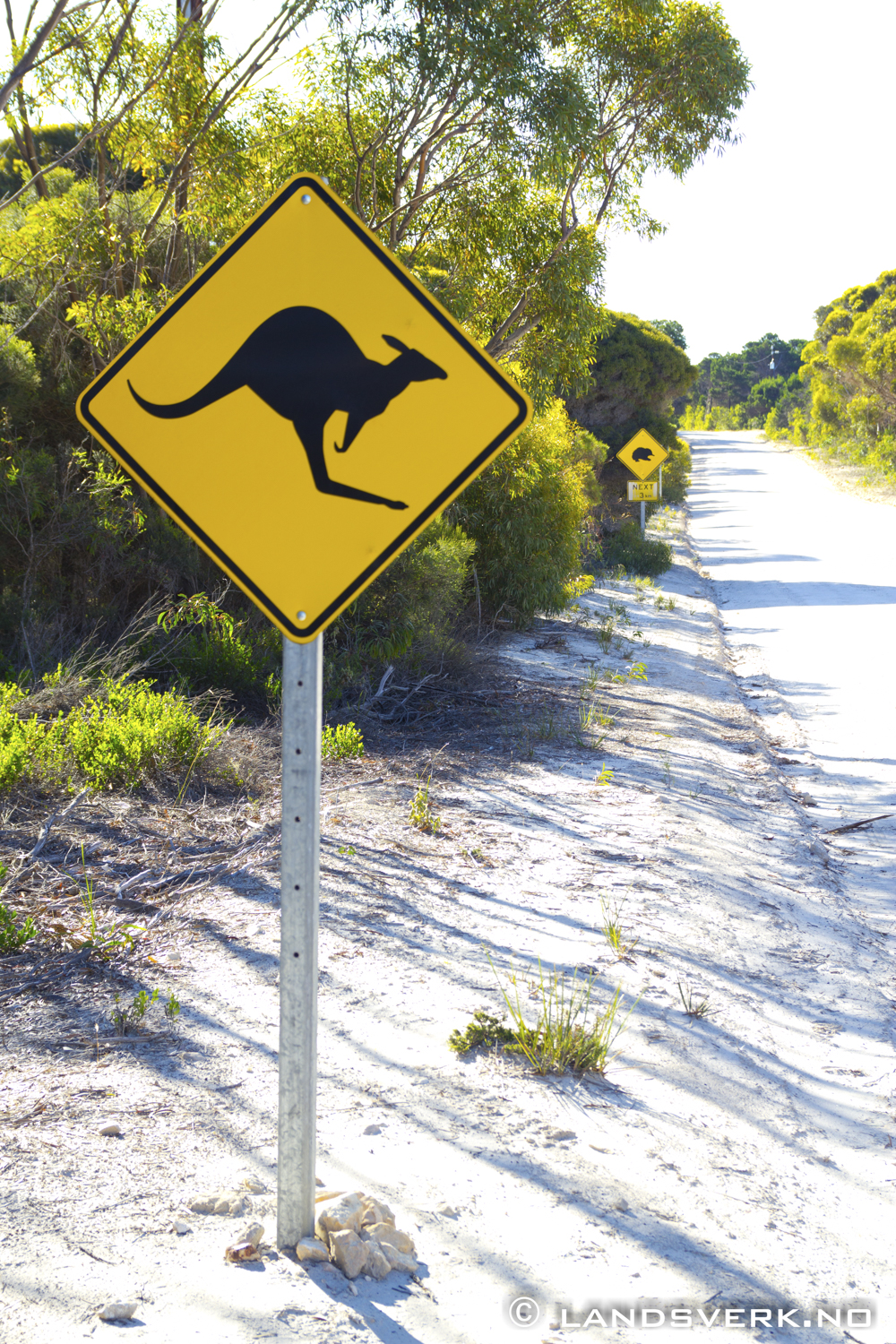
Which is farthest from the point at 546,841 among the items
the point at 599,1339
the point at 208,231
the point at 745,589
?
the point at 745,589

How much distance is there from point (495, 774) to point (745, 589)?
14.4 meters

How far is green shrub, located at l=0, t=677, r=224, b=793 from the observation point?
19.4ft

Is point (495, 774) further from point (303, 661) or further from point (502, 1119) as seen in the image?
point (303, 661)

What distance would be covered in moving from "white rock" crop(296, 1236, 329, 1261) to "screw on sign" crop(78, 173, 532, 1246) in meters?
0.69

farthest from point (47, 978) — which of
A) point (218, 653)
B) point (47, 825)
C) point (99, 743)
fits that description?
point (218, 653)

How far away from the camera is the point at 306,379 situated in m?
2.20

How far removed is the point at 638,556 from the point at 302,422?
Result: 66.4ft

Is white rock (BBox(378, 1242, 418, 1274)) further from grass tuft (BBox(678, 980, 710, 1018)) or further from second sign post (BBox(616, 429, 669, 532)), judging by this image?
second sign post (BBox(616, 429, 669, 532))

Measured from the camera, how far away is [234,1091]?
329cm

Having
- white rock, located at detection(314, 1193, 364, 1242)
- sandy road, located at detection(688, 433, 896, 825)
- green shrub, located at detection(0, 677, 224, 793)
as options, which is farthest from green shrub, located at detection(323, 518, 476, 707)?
white rock, located at detection(314, 1193, 364, 1242)

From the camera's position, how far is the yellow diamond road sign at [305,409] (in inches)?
84.5

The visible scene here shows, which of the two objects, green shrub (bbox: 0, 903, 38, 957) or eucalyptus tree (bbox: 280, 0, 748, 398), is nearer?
green shrub (bbox: 0, 903, 38, 957)

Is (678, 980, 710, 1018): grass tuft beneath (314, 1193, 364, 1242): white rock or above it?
beneath

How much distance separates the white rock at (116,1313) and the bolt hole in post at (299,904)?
0.44 metres
